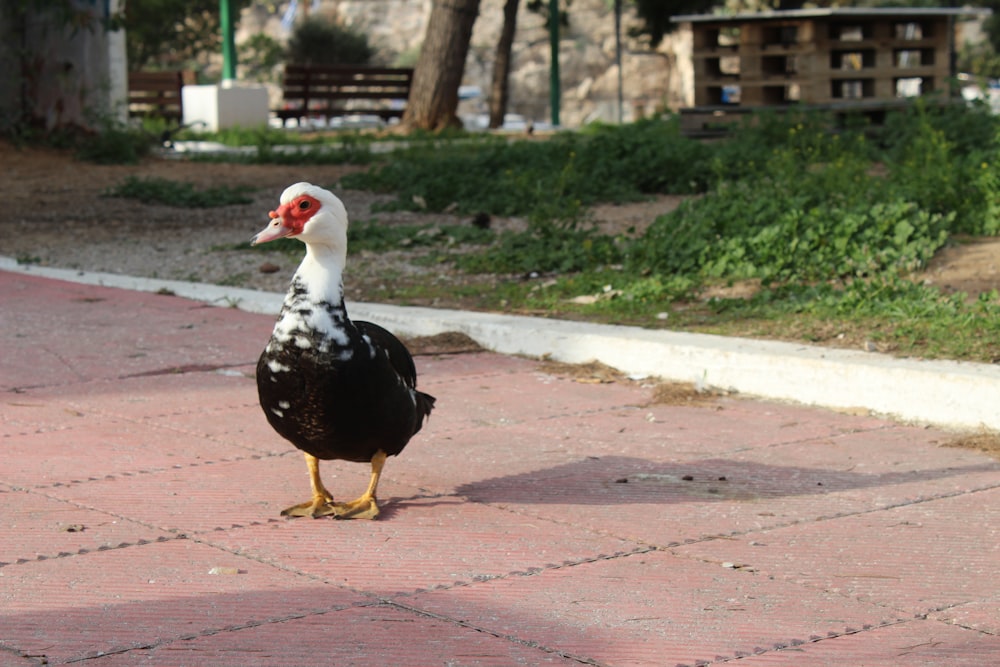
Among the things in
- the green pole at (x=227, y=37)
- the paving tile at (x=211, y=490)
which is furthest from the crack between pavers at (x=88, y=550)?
the green pole at (x=227, y=37)

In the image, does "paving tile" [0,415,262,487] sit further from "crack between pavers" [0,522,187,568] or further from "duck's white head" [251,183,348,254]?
"duck's white head" [251,183,348,254]

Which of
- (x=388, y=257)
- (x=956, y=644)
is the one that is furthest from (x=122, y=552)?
(x=388, y=257)

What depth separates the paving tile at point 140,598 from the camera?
3.41 meters

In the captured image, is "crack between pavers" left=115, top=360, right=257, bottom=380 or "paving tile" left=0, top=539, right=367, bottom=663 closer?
"paving tile" left=0, top=539, right=367, bottom=663

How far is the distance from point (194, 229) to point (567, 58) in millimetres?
51253

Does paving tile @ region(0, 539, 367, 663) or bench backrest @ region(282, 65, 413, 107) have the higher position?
bench backrest @ region(282, 65, 413, 107)

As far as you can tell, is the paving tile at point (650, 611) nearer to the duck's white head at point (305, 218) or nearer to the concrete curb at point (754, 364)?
the duck's white head at point (305, 218)

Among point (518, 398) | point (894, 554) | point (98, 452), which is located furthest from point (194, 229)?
point (894, 554)

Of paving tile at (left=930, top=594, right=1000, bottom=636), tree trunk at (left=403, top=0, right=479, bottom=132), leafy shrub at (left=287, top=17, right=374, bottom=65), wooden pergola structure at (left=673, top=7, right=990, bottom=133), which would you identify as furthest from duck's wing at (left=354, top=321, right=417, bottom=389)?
leafy shrub at (left=287, top=17, right=374, bottom=65)

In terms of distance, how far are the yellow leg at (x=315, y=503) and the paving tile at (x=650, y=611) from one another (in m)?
0.92

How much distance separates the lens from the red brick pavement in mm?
3443

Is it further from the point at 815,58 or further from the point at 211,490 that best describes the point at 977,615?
Result: the point at 815,58

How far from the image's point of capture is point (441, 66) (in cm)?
2422

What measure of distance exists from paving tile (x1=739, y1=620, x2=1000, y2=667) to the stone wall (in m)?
51.9
